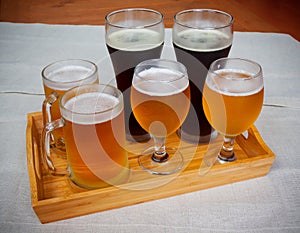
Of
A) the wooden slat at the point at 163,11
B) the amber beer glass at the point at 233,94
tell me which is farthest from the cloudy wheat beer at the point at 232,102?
the wooden slat at the point at 163,11

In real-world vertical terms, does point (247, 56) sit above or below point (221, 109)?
below

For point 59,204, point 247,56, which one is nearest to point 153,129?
point 59,204

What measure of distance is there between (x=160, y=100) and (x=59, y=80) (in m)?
0.22

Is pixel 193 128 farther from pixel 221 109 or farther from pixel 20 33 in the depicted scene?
→ pixel 20 33

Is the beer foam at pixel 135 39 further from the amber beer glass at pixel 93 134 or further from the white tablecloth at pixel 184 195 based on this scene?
the white tablecloth at pixel 184 195

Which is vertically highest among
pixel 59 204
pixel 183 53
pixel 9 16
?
pixel 183 53

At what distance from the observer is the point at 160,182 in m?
0.66

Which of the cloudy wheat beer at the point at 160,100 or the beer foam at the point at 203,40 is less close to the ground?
the beer foam at the point at 203,40

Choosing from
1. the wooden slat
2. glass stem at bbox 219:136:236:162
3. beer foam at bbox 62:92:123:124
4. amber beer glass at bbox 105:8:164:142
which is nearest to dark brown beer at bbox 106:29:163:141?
amber beer glass at bbox 105:8:164:142

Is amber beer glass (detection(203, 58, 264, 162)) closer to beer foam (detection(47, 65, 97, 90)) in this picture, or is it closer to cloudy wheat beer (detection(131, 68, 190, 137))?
cloudy wheat beer (detection(131, 68, 190, 137))

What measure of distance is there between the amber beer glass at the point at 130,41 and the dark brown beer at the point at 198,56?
0.05 m

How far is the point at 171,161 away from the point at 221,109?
14 cm

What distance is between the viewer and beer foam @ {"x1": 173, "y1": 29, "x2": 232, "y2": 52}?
2.32 feet

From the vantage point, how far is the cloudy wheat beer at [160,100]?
63 centimetres
